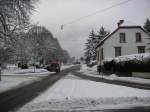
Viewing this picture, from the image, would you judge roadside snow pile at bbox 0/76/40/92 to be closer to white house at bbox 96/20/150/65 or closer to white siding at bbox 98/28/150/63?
white siding at bbox 98/28/150/63

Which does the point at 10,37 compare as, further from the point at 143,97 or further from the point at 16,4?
the point at 143,97

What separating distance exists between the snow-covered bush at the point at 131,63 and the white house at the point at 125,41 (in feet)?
24.1

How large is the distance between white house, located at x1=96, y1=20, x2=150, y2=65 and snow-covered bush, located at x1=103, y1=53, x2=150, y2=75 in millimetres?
7337

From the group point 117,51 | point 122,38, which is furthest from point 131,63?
point 122,38

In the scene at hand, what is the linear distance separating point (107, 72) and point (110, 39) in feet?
28.3

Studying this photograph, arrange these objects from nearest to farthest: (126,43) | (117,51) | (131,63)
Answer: (131,63) → (126,43) → (117,51)

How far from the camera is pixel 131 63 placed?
3073 centimetres

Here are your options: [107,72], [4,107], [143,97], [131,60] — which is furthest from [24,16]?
[107,72]

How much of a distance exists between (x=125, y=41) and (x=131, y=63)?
1552 cm

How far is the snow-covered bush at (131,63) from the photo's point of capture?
1080 inches

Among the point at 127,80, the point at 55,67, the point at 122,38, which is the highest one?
the point at 122,38

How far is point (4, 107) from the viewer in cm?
1129

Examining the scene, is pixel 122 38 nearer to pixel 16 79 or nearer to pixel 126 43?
pixel 126 43

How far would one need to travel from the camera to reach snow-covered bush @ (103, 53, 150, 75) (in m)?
27.4
